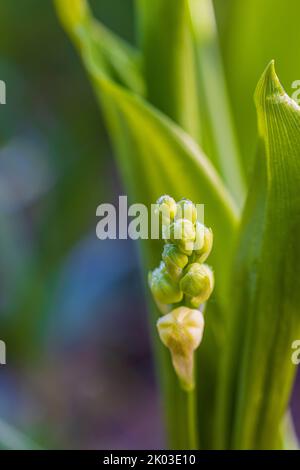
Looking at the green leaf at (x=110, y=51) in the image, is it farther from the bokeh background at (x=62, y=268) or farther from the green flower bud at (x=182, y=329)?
the bokeh background at (x=62, y=268)

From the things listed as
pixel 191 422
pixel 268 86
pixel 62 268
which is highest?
pixel 62 268

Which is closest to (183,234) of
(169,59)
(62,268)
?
(169,59)

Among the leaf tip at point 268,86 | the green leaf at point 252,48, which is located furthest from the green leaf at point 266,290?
the green leaf at point 252,48

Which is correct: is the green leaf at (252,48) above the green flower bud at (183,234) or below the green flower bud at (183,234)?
above

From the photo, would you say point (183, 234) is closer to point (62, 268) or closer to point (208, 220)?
point (208, 220)

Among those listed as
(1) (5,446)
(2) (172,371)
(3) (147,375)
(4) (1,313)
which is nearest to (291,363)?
(2) (172,371)

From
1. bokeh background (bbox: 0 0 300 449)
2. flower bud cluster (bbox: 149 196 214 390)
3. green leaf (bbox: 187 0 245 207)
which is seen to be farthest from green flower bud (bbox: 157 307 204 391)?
bokeh background (bbox: 0 0 300 449)
